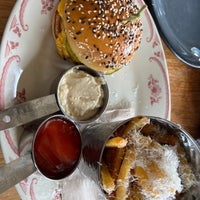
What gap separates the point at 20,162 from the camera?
90cm

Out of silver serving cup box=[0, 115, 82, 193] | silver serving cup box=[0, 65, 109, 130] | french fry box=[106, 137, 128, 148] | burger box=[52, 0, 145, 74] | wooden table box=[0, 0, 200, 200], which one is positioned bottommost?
wooden table box=[0, 0, 200, 200]

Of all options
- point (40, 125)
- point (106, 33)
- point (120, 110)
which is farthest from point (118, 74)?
point (40, 125)

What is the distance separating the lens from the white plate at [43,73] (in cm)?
99

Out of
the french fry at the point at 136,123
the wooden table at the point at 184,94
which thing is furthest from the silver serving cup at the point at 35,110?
the wooden table at the point at 184,94

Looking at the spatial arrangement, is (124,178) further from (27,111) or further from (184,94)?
(184,94)

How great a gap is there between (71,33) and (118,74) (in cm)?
23

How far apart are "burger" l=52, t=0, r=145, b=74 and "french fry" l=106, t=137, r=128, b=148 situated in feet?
0.61

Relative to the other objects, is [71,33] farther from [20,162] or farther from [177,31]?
[177,31]

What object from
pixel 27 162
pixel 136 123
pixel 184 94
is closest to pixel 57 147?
pixel 27 162

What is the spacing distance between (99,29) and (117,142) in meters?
0.26

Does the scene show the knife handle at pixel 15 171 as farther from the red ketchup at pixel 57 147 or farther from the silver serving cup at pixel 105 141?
the silver serving cup at pixel 105 141

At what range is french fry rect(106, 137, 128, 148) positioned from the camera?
96 cm

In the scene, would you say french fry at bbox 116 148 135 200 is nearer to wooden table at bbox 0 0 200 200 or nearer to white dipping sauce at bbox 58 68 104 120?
white dipping sauce at bbox 58 68 104 120

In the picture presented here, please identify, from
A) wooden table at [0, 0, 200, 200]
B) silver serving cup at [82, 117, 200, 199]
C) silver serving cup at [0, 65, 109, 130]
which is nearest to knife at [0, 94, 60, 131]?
silver serving cup at [0, 65, 109, 130]
